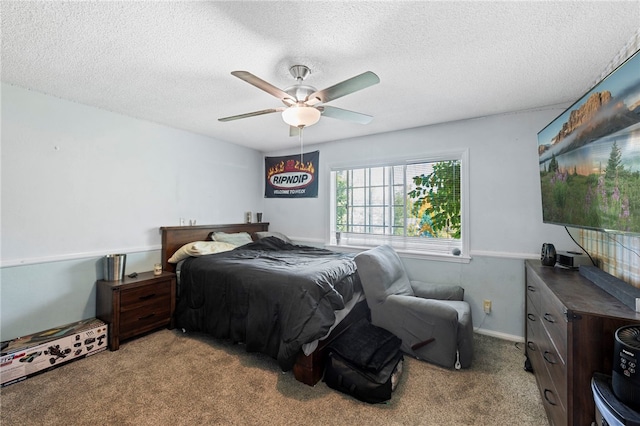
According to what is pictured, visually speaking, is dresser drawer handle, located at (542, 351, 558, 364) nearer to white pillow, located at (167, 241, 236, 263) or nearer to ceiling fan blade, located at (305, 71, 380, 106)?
ceiling fan blade, located at (305, 71, 380, 106)

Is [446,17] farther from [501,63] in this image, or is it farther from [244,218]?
[244,218]

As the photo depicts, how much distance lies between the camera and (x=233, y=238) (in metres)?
3.86

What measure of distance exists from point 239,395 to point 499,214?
306 centimetres

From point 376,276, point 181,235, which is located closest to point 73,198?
point 181,235

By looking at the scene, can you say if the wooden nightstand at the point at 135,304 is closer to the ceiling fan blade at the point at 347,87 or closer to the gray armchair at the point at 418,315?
the gray armchair at the point at 418,315

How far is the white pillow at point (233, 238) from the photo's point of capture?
148 inches

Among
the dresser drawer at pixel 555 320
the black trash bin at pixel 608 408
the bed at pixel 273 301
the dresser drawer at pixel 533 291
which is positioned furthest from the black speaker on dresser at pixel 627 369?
the bed at pixel 273 301

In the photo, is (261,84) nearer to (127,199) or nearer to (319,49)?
(319,49)

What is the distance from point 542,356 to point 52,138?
14.4 feet

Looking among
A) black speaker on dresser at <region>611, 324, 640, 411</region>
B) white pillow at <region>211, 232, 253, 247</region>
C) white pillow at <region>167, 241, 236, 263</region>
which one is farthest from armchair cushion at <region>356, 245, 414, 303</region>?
white pillow at <region>211, 232, 253, 247</region>

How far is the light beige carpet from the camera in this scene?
171 centimetres

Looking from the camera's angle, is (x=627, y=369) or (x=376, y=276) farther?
(x=376, y=276)

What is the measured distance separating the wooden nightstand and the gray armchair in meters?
2.18

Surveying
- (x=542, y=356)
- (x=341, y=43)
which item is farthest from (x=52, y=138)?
(x=542, y=356)
